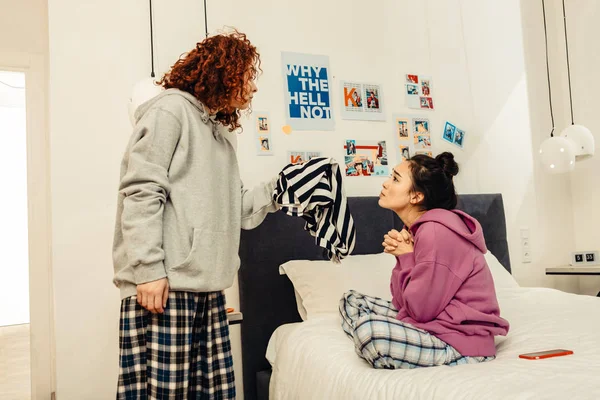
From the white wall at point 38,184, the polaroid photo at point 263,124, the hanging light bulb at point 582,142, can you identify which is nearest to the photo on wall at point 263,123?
the polaroid photo at point 263,124

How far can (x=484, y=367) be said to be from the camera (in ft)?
4.33

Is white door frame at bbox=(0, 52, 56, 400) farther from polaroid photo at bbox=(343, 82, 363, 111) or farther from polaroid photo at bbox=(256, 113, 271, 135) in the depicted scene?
polaroid photo at bbox=(343, 82, 363, 111)

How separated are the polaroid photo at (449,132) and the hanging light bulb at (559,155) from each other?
0.54 m

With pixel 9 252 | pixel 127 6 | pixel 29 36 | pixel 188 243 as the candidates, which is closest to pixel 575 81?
pixel 127 6

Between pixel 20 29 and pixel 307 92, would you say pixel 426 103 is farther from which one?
pixel 20 29

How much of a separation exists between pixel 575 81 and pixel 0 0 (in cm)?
379

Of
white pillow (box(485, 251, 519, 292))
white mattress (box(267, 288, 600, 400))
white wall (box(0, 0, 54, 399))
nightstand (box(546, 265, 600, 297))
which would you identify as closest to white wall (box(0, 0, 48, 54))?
white wall (box(0, 0, 54, 399))

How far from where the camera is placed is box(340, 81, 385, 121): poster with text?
2834 mm

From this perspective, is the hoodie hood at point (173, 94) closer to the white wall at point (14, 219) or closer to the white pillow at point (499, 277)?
the white pillow at point (499, 277)

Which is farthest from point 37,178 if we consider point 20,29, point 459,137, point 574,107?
point 574,107

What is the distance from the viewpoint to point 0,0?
306 centimetres

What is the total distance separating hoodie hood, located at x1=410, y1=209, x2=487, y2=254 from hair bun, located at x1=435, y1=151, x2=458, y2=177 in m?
0.18

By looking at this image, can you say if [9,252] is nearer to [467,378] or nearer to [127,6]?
[127,6]

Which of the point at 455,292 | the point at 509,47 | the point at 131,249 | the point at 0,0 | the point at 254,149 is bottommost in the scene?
the point at 455,292
